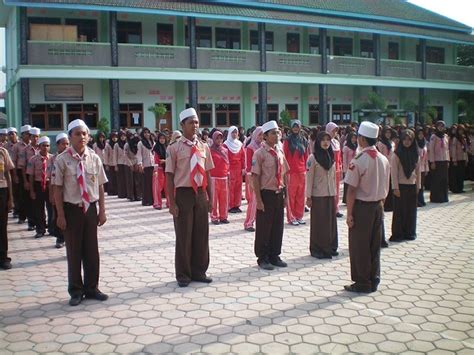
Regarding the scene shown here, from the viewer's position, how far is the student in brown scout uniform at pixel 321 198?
6434 mm

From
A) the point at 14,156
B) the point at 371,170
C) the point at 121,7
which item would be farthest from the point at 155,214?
the point at 121,7

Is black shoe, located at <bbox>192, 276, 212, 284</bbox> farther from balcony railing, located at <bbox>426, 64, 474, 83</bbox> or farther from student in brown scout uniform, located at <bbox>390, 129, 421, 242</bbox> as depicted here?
balcony railing, located at <bbox>426, 64, 474, 83</bbox>

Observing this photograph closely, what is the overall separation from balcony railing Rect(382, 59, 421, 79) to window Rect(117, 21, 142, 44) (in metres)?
13.6

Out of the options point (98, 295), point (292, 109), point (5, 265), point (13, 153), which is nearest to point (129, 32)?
point (292, 109)

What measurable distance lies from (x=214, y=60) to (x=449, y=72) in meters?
16.5

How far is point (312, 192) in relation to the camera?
256 inches

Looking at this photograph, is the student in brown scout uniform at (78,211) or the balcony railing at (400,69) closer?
the student in brown scout uniform at (78,211)

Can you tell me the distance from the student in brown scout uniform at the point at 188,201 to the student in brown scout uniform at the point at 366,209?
1566 mm

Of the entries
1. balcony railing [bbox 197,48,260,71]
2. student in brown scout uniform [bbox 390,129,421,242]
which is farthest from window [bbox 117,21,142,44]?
student in brown scout uniform [bbox 390,129,421,242]

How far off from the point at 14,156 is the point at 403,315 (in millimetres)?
7647

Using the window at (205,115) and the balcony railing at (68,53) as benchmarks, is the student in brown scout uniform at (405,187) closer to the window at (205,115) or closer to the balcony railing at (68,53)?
the balcony railing at (68,53)

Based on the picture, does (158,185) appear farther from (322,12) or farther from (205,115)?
(322,12)

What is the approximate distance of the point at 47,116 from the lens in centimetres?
2133

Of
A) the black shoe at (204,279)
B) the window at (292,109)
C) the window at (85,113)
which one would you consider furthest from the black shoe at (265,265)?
the window at (292,109)
